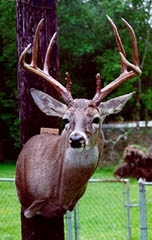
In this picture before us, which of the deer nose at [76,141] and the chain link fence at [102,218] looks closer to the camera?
the deer nose at [76,141]

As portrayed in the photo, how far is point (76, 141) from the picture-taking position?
2.64 m

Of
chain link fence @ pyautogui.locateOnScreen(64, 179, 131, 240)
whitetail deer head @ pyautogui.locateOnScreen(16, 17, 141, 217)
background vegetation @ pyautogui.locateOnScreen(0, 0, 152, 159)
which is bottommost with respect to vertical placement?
chain link fence @ pyautogui.locateOnScreen(64, 179, 131, 240)

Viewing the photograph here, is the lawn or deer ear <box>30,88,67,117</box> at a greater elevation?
deer ear <box>30,88,67,117</box>

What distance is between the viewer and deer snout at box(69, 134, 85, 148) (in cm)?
264

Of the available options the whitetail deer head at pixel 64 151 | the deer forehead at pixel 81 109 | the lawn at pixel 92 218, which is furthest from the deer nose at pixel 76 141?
the lawn at pixel 92 218

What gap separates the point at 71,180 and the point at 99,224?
14.0 ft

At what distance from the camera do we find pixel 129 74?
312cm

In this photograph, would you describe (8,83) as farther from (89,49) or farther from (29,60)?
(29,60)

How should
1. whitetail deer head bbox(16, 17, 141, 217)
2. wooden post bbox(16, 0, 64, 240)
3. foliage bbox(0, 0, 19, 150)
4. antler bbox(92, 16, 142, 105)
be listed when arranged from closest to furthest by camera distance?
whitetail deer head bbox(16, 17, 141, 217) < antler bbox(92, 16, 142, 105) < wooden post bbox(16, 0, 64, 240) < foliage bbox(0, 0, 19, 150)

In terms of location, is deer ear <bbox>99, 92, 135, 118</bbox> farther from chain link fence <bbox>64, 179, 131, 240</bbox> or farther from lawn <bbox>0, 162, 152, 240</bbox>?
lawn <bbox>0, 162, 152, 240</bbox>

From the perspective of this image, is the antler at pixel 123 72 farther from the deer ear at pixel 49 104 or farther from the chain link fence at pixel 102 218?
the chain link fence at pixel 102 218

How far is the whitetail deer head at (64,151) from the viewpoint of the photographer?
283 centimetres

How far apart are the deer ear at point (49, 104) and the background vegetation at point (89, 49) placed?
44.3 ft

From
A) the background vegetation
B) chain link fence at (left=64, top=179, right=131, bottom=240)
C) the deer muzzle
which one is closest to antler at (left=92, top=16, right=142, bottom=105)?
the deer muzzle
